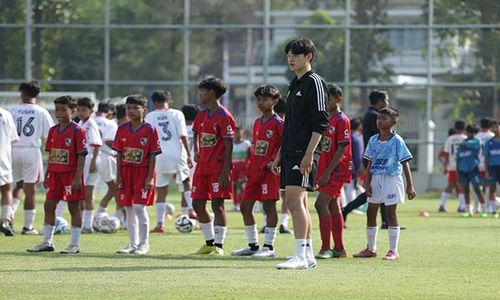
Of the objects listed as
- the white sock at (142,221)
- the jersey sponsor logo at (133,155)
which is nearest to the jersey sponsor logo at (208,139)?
the jersey sponsor logo at (133,155)

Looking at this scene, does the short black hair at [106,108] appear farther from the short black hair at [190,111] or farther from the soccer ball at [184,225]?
the soccer ball at [184,225]

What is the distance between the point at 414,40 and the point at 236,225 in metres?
16.4

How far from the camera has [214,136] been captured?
14859mm

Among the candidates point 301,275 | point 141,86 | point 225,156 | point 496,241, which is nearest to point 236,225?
point 496,241

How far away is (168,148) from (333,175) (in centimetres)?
661

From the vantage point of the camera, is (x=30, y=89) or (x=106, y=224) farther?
(x=106, y=224)

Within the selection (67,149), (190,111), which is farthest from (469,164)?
(67,149)

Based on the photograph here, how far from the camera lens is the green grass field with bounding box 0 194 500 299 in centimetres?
1064

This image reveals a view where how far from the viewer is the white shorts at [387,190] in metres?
14.7

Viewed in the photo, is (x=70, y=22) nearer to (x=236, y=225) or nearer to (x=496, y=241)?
(x=236, y=225)

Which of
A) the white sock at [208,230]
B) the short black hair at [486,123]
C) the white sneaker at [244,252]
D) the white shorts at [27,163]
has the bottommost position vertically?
the white sneaker at [244,252]

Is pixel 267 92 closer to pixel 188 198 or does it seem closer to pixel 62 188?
pixel 62 188

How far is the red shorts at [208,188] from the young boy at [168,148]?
193 inches

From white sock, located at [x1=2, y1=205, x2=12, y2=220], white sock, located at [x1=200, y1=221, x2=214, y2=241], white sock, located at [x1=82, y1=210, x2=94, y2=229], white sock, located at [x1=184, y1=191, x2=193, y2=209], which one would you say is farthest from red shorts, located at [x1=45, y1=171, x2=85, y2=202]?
white sock, located at [x1=184, y1=191, x2=193, y2=209]
